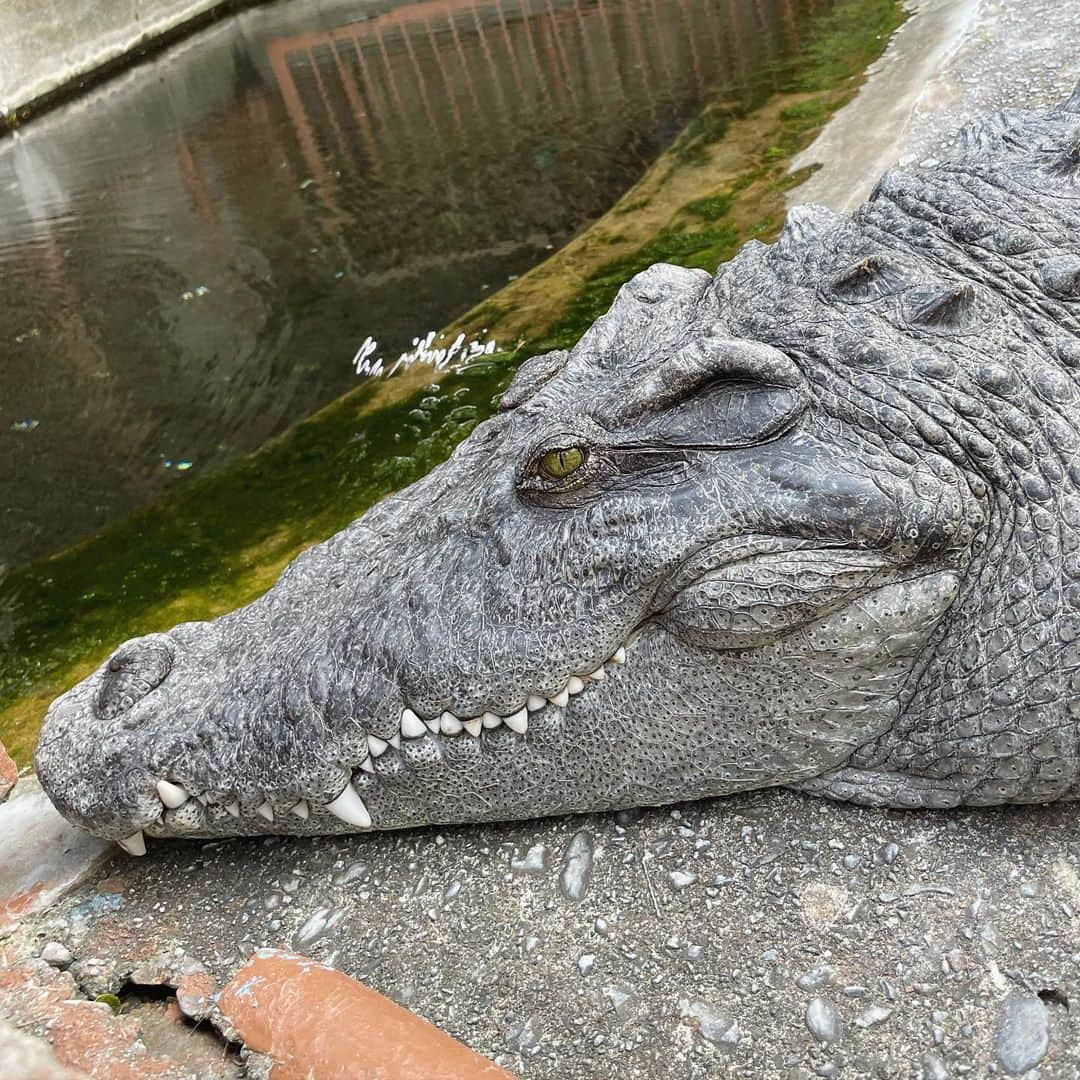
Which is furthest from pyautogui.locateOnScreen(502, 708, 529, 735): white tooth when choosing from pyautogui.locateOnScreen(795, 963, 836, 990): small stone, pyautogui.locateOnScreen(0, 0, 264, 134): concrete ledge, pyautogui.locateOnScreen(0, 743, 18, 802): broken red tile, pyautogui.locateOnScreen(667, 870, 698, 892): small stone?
pyautogui.locateOnScreen(0, 0, 264, 134): concrete ledge

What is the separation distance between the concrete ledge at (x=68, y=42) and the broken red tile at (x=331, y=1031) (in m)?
17.9

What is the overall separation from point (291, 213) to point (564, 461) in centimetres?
837

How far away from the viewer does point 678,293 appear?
3.13 meters

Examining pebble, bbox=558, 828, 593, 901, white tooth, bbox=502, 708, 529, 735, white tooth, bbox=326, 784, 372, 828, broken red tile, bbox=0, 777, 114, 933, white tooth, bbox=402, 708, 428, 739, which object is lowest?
pebble, bbox=558, 828, 593, 901

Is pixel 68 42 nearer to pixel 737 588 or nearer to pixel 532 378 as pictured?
pixel 532 378

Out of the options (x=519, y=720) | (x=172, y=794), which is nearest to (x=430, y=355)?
(x=172, y=794)

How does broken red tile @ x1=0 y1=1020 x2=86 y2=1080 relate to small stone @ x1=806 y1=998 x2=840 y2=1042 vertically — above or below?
above

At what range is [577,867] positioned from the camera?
2.90 meters

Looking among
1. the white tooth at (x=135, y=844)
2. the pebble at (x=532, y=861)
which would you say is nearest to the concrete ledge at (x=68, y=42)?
the white tooth at (x=135, y=844)

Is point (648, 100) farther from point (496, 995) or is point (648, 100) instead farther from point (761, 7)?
point (496, 995)

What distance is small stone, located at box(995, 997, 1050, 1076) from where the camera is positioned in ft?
7.32

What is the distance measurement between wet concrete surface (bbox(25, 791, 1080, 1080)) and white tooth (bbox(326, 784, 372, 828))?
0.20 metres

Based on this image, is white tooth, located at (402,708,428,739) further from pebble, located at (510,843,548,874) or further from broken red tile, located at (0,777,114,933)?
broken red tile, located at (0,777,114,933)

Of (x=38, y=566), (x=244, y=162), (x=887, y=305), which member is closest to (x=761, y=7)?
(x=244, y=162)
